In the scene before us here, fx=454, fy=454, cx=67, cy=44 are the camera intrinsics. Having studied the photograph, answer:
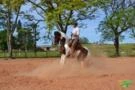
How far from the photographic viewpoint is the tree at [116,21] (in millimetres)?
65062

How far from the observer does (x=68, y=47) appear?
21344 mm

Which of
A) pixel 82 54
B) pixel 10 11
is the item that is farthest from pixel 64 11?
pixel 82 54

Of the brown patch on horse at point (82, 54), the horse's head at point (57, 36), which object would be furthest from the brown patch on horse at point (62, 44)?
the brown patch on horse at point (82, 54)

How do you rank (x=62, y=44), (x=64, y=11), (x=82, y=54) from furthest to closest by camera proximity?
1. (x=64, y=11)
2. (x=82, y=54)
3. (x=62, y=44)

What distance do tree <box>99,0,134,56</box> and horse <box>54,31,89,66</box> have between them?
A: 41.7 m

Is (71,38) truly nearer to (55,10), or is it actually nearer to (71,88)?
(71,88)

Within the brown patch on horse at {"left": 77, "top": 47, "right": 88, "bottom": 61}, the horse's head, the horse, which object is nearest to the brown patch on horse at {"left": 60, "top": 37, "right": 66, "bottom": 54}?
the horse

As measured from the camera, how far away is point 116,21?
212 ft

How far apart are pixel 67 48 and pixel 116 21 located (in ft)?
144

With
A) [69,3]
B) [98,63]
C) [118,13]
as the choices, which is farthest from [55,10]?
[98,63]

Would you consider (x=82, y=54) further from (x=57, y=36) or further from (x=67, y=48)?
(x=57, y=36)

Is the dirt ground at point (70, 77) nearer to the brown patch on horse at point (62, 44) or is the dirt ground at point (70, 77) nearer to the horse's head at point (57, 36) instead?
the brown patch on horse at point (62, 44)

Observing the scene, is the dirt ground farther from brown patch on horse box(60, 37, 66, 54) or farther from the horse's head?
the horse's head

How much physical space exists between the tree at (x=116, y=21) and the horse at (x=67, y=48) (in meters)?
41.7
